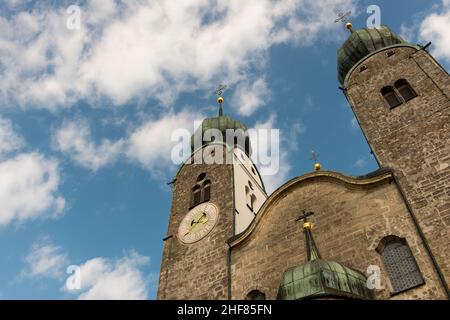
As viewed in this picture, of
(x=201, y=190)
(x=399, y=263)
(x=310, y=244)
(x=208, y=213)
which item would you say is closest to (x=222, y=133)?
(x=201, y=190)

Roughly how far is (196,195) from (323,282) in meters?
10.1

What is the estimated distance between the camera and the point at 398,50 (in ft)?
60.1

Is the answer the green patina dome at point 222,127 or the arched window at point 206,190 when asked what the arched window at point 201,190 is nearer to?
the arched window at point 206,190

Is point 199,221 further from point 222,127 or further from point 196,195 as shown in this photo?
point 222,127

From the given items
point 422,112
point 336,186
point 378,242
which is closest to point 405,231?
point 378,242

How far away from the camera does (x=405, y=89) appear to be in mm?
16656

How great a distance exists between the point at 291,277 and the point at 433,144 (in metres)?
6.35

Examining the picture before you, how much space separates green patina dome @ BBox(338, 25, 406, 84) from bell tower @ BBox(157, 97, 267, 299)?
6741 mm

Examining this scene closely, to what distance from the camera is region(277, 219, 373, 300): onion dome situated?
10.5 m

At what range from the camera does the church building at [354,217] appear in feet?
37.1

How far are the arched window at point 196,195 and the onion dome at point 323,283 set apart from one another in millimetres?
8408

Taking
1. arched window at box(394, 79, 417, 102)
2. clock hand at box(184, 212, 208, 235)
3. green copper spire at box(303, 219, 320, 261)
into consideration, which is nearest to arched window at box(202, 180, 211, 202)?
clock hand at box(184, 212, 208, 235)
